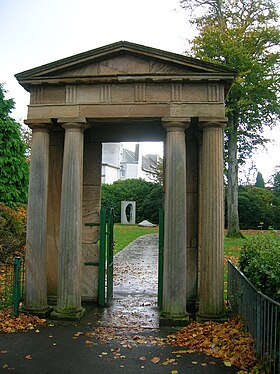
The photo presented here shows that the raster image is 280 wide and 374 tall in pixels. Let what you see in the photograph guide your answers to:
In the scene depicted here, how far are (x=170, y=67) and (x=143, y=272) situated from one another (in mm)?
8909

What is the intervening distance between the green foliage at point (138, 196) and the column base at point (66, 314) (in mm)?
32631

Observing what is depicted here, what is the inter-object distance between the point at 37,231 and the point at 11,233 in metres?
6.89

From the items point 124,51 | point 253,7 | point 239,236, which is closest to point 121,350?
point 124,51

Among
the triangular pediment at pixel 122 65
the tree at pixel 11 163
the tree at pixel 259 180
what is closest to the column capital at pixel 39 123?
the triangular pediment at pixel 122 65

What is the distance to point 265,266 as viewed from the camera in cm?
631

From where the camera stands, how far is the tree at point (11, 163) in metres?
17.4

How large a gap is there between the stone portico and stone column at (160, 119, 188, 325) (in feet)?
0.07

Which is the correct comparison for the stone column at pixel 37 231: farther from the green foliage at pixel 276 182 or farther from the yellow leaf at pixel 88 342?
the green foliage at pixel 276 182

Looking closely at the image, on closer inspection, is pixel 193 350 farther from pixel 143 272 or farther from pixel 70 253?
pixel 143 272

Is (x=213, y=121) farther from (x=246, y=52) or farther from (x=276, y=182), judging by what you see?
(x=276, y=182)

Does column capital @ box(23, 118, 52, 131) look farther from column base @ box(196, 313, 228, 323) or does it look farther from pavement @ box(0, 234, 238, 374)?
column base @ box(196, 313, 228, 323)

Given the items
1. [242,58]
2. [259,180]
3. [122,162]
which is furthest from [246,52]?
[122,162]

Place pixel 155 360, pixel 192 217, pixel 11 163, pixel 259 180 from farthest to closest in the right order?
pixel 259 180 < pixel 11 163 < pixel 192 217 < pixel 155 360

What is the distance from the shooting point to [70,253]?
28.0ft
